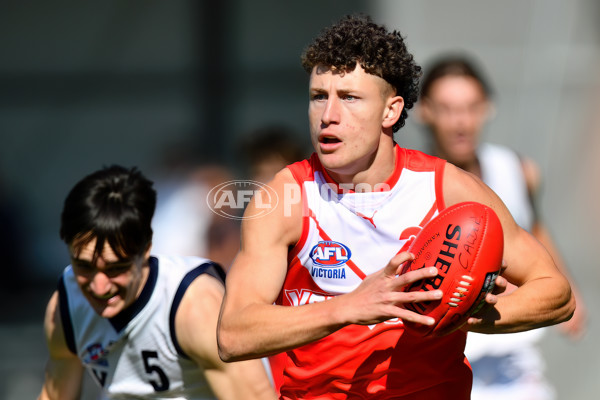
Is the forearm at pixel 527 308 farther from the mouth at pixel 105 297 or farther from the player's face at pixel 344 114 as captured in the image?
the mouth at pixel 105 297

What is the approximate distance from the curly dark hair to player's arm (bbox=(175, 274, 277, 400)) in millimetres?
1040

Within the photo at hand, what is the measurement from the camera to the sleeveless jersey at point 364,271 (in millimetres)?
2951

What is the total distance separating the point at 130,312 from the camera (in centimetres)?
352

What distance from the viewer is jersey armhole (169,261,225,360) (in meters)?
3.45

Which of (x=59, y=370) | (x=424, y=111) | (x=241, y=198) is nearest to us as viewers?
(x=59, y=370)

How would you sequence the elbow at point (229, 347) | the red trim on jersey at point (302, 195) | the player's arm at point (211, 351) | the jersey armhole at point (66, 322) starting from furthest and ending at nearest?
1. the jersey armhole at point (66, 322)
2. the player's arm at point (211, 351)
3. the red trim on jersey at point (302, 195)
4. the elbow at point (229, 347)

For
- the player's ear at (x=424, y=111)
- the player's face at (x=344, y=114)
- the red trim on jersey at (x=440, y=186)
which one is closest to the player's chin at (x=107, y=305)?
the player's face at (x=344, y=114)

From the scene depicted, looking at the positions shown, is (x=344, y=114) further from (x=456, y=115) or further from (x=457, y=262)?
(x=456, y=115)

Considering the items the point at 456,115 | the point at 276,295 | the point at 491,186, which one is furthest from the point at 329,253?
the point at 456,115

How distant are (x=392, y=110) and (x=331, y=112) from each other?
277 mm

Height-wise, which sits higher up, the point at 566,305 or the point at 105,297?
the point at 566,305

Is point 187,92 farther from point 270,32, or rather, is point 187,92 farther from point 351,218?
point 351,218

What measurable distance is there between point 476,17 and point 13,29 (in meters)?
6.00

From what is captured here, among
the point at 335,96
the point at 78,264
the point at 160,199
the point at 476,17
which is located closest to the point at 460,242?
the point at 335,96
